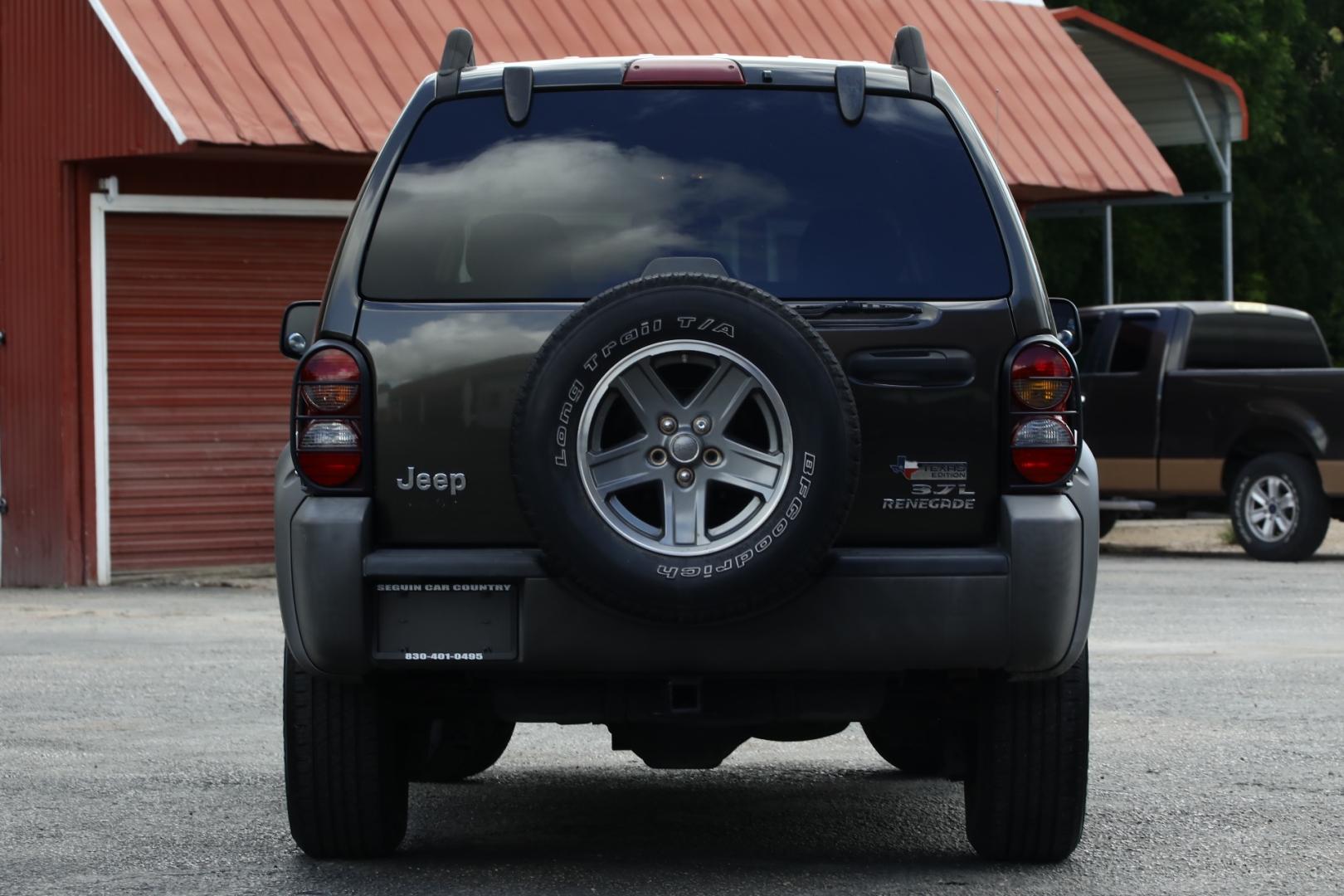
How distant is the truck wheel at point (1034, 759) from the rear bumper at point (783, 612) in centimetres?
36

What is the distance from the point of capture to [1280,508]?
17297 millimetres

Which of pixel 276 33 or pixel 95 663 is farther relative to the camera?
pixel 276 33

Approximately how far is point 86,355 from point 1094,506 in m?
11.6

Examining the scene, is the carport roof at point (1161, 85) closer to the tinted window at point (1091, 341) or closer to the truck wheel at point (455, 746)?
the tinted window at point (1091, 341)

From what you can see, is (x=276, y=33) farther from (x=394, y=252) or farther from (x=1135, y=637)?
(x=394, y=252)

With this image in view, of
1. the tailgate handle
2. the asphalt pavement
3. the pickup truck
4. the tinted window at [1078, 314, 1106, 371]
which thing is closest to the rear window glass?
the tailgate handle

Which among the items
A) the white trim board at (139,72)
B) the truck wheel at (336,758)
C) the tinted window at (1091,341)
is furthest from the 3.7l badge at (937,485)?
the tinted window at (1091,341)

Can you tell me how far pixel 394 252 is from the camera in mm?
5531

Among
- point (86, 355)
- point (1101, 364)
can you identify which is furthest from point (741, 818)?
point (1101, 364)

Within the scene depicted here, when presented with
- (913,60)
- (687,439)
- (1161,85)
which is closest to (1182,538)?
(1161,85)

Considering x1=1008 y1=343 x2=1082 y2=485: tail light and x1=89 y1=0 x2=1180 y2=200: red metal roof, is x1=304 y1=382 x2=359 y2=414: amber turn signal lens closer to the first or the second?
x1=1008 y1=343 x2=1082 y2=485: tail light

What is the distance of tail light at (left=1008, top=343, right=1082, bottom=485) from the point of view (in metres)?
5.34

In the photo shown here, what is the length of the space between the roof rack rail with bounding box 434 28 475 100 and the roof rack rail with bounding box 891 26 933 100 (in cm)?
109

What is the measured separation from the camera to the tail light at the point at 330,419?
5359 millimetres
